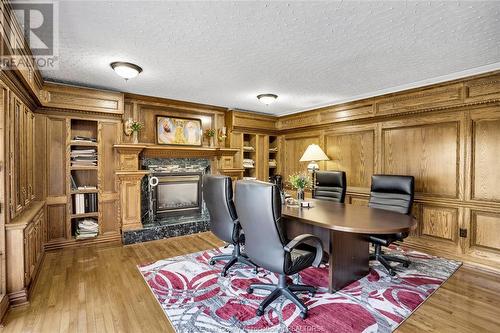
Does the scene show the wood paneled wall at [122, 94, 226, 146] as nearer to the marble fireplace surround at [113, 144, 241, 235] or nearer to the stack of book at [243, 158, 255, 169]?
the marble fireplace surround at [113, 144, 241, 235]

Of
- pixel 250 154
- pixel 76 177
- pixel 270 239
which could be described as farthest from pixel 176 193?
pixel 270 239

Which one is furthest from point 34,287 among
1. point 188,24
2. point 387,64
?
point 387,64

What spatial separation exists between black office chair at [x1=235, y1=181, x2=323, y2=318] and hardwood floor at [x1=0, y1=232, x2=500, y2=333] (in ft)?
2.77

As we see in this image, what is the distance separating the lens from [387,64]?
3.04 meters

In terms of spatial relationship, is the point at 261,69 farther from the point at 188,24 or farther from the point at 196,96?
the point at 196,96

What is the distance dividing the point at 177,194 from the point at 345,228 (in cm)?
349

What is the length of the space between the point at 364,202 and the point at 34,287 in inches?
178

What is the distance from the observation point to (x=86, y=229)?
157 inches

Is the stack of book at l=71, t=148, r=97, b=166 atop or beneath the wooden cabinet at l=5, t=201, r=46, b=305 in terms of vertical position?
atop

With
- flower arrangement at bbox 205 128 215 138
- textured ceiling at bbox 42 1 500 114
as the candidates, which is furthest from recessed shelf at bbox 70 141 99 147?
flower arrangement at bbox 205 128 215 138

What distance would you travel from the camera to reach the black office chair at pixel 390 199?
294cm

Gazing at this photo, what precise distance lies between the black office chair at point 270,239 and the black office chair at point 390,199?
1195 millimetres

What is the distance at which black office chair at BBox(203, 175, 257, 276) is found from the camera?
9.04 feet

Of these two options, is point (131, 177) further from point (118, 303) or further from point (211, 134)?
point (118, 303)
